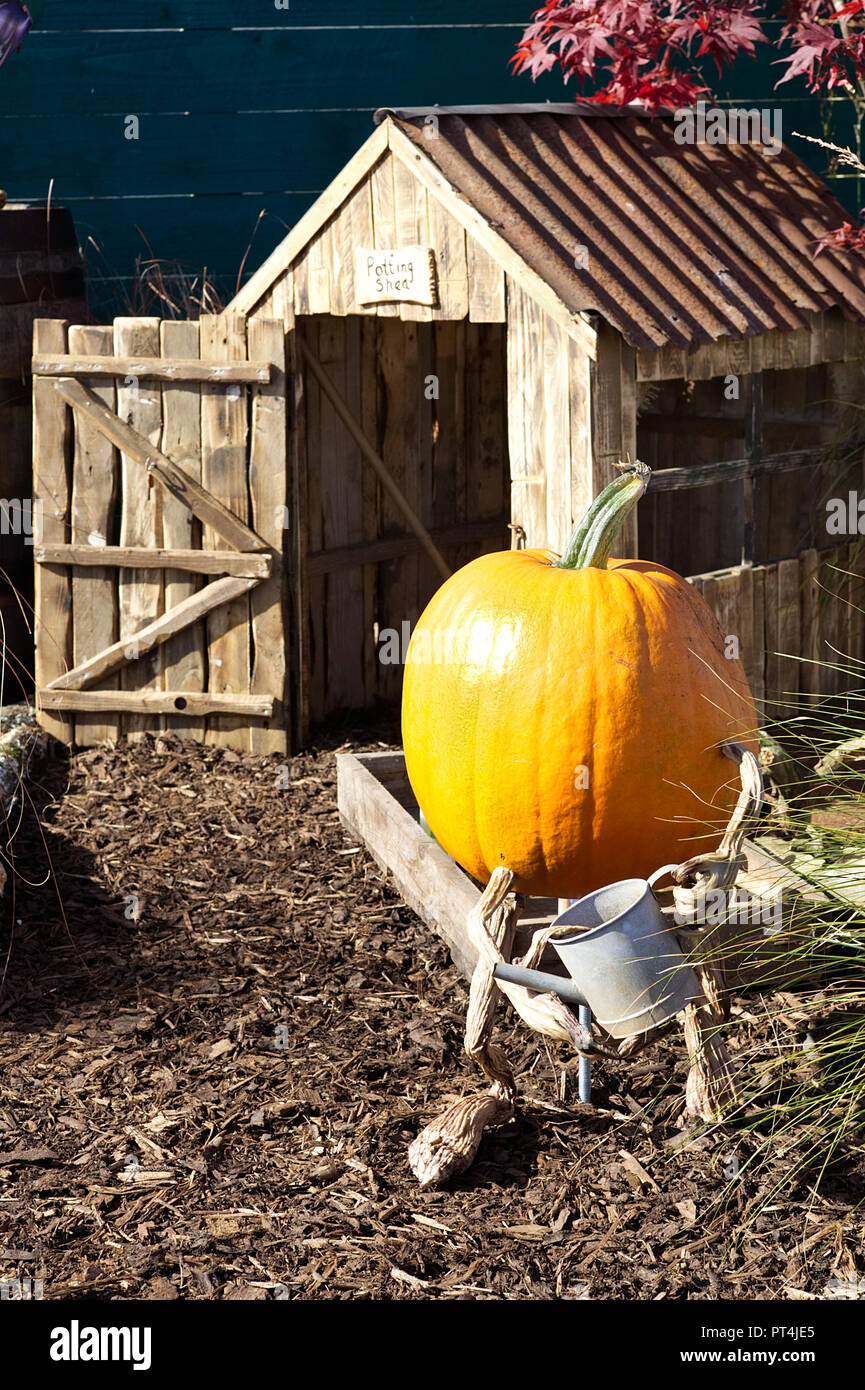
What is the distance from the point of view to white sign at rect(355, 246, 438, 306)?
16.3 ft

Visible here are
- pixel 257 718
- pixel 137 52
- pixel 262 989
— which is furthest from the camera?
pixel 137 52

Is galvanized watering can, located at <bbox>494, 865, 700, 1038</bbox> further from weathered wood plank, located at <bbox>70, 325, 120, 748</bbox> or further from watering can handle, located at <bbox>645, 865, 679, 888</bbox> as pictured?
weathered wood plank, located at <bbox>70, 325, 120, 748</bbox>

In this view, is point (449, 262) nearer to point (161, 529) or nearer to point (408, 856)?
point (161, 529)

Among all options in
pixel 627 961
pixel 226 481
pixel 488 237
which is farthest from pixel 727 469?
pixel 627 961

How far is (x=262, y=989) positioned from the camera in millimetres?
4129

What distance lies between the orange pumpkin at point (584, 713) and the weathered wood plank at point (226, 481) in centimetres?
244

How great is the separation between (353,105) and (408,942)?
198 inches

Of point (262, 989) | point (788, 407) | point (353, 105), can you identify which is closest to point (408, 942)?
point (262, 989)

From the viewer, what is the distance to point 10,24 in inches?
178

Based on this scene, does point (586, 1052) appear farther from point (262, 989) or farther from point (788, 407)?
point (788, 407)

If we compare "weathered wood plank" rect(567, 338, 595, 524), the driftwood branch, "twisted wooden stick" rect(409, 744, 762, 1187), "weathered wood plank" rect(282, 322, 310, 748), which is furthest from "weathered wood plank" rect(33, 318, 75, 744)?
"twisted wooden stick" rect(409, 744, 762, 1187)

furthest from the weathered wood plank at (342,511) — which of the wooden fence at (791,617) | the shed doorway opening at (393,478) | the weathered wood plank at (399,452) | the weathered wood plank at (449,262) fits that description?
the wooden fence at (791,617)

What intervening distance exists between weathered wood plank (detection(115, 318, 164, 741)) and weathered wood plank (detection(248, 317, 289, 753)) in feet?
1.41
